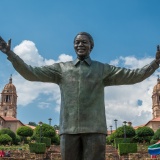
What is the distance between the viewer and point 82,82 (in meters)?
4.00

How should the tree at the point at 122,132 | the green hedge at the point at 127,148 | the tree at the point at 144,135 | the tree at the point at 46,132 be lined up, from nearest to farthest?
the green hedge at the point at 127,148 → the tree at the point at 46,132 → the tree at the point at 122,132 → the tree at the point at 144,135

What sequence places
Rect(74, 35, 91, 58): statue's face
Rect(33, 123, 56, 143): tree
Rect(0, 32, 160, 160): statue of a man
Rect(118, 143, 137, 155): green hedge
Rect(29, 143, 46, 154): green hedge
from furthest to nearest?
Rect(33, 123, 56, 143): tree → Rect(29, 143, 46, 154): green hedge → Rect(118, 143, 137, 155): green hedge → Rect(74, 35, 91, 58): statue's face → Rect(0, 32, 160, 160): statue of a man

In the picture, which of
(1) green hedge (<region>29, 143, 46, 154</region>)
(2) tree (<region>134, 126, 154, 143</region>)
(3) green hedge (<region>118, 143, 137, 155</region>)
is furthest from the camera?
(2) tree (<region>134, 126, 154, 143</region>)

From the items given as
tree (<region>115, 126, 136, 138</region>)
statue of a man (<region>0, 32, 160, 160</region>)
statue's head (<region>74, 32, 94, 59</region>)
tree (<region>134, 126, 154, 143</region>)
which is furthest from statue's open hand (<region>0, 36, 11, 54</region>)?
tree (<region>134, 126, 154, 143</region>)

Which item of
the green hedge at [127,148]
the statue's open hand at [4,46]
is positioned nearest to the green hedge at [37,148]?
the green hedge at [127,148]

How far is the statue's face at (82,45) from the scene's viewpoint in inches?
162

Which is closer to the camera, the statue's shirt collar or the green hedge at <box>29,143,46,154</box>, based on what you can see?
the statue's shirt collar

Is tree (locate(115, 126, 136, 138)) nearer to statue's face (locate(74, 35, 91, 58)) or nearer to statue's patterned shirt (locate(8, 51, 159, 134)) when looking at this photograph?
statue's patterned shirt (locate(8, 51, 159, 134))

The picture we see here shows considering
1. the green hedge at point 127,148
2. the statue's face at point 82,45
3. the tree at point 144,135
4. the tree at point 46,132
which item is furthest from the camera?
the tree at point 144,135

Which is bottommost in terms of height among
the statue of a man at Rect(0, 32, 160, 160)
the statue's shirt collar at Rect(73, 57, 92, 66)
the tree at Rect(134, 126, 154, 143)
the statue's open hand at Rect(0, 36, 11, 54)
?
the statue of a man at Rect(0, 32, 160, 160)

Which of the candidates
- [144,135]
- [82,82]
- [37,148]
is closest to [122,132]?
[144,135]

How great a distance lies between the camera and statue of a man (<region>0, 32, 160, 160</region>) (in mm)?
3826

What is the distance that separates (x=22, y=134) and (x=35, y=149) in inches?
1024

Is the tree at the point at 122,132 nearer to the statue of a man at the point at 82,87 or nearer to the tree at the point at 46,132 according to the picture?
the tree at the point at 46,132
